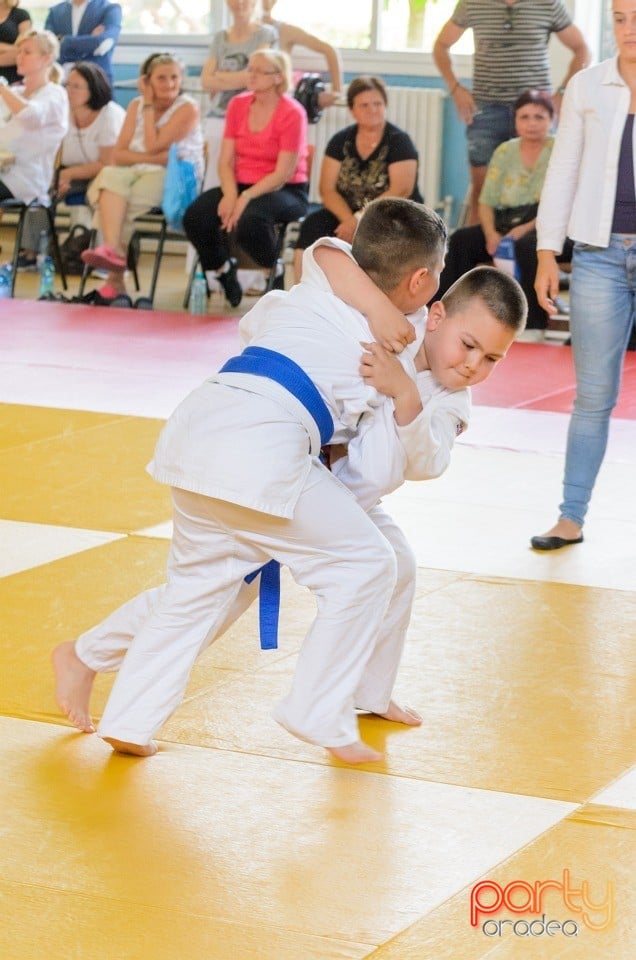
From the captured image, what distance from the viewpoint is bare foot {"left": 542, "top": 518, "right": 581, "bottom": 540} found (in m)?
4.18

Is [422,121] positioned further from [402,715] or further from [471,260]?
[402,715]

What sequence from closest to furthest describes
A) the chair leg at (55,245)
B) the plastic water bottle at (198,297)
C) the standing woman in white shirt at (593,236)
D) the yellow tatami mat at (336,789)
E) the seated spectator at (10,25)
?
1. the yellow tatami mat at (336,789)
2. the standing woman in white shirt at (593,236)
3. the plastic water bottle at (198,297)
4. the chair leg at (55,245)
5. the seated spectator at (10,25)

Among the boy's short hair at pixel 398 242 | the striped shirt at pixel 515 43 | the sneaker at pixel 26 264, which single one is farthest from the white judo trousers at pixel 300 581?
the sneaker at pixel 26 264

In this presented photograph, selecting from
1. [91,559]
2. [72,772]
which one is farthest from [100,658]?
[91,559]

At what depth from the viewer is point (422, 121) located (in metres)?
10.5

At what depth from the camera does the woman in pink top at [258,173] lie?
27.2 ft

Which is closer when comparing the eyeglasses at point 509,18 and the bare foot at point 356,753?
the bare foot at point 356,753

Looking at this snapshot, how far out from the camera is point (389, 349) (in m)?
2.56

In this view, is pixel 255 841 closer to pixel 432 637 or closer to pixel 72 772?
pixel 72 772

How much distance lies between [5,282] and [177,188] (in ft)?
4.52

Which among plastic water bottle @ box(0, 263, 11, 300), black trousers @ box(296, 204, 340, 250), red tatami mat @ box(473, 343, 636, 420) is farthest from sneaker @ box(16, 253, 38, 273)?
red tatami mat @ box(473, 343, 636, 420)

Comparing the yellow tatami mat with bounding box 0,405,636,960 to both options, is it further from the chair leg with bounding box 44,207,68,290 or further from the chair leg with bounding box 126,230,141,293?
the chair leg with bounding box 44,207,68,290

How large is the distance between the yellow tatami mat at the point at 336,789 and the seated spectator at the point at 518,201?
3.71 metres

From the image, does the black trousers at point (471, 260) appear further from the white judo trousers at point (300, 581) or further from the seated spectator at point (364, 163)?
the white judo trousers at point (300, 581)
